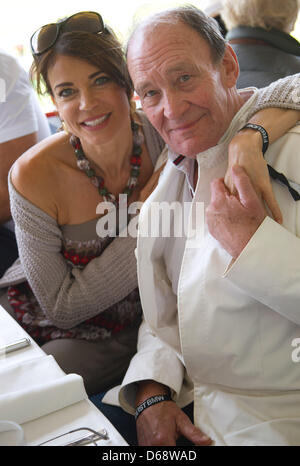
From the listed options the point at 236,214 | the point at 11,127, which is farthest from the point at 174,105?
the point at 11,127

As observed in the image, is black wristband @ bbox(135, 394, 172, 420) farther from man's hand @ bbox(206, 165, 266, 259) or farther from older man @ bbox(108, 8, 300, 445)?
man's hand @ bbox(206, 165, 266, 259)

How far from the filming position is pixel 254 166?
38.9 inches

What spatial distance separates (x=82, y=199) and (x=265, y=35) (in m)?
1.26

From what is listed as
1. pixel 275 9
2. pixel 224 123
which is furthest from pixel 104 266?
pixel 275 9

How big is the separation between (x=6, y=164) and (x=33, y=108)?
0.28m

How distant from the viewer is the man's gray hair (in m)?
1.09

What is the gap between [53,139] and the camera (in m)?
1.57

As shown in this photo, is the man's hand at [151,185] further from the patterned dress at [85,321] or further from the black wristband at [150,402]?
the black wristband at [150,402]

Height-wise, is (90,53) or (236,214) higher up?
(90,53)

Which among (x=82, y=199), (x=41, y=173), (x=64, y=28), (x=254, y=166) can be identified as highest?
(x=64, y=28)

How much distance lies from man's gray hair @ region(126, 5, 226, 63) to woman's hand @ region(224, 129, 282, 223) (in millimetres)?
→ 238

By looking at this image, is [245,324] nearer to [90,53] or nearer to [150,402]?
[150,402]

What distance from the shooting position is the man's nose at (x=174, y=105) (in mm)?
1092
